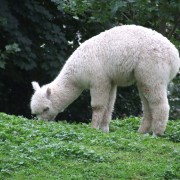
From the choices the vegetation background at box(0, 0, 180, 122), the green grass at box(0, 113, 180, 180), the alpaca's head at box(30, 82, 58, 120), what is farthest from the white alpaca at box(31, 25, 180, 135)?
the vegetation background at box(0, 0, 180, 122)

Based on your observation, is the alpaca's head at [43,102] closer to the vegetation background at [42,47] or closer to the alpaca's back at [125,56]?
the alpaca's back at [125,56]

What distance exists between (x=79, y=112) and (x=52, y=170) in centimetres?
1106

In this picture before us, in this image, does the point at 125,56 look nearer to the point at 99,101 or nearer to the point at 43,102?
the point at 99,101

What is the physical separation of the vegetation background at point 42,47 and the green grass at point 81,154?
18.0 feet

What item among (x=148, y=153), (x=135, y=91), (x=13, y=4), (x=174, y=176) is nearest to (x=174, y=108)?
(x=135, y=91)

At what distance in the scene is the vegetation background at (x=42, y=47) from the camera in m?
16.6

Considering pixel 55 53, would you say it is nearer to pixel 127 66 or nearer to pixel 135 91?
pixel 135 91

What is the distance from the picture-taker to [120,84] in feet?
37.4

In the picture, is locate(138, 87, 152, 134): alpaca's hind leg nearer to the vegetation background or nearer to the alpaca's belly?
the alpaca's belly

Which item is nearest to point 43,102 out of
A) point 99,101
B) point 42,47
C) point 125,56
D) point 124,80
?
point 99,101

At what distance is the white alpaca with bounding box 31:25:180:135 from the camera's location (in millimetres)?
10562

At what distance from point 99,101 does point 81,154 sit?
2.93 meters

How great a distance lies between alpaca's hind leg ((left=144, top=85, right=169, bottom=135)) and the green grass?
0.81 feet

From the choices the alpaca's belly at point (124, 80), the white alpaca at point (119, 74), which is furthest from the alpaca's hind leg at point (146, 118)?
the alpaca's belly at point (124, 80)
